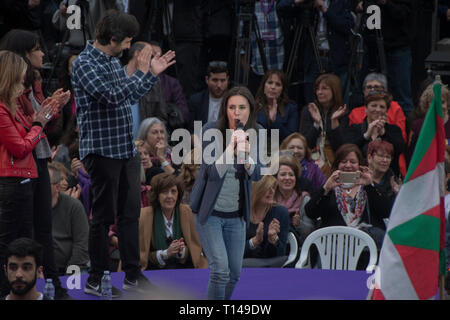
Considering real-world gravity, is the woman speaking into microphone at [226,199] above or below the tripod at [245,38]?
below

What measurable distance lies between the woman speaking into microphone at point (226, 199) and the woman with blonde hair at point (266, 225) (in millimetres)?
1522

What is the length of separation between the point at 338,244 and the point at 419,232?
9.65ft

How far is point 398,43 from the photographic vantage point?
30.6 ft

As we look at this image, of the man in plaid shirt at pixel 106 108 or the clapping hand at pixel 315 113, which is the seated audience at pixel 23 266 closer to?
the man in plaid shirt at pixel 106 108

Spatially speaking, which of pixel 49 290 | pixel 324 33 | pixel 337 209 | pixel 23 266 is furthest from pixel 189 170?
pixel 23 266

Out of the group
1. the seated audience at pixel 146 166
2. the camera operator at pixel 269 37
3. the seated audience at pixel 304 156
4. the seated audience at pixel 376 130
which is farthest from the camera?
the camera operator at pixel 269 37

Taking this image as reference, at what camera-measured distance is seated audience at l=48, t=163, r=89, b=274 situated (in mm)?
7223

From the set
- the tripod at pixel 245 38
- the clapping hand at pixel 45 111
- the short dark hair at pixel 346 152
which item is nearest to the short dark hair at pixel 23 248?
the clapping hand at pixel 45 111

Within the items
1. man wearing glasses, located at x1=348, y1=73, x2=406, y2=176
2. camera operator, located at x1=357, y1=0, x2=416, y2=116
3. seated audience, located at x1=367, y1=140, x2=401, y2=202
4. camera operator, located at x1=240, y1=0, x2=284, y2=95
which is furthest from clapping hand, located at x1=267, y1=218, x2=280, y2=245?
camera operator, located at x1=357, y1=0, x2=416, y2=116

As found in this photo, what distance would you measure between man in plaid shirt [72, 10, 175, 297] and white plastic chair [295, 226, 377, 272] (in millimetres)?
1997

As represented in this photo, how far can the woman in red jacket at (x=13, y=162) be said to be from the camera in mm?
5598

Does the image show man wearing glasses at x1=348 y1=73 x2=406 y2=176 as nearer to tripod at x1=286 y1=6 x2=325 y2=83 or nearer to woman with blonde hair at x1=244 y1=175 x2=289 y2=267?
tripod at x1=286 y1=6 x2=325 y2=83
